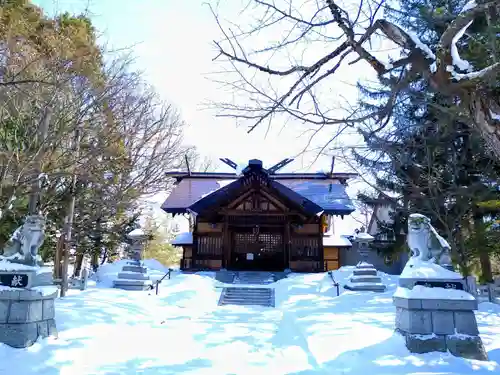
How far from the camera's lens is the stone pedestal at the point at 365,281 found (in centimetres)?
1448

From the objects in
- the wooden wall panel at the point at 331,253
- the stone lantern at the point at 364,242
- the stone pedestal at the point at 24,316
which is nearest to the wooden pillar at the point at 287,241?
the wooden wall panel at the point at 331,253

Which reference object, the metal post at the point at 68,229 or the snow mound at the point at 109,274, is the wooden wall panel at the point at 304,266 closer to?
the snow mound at the point at 109,274

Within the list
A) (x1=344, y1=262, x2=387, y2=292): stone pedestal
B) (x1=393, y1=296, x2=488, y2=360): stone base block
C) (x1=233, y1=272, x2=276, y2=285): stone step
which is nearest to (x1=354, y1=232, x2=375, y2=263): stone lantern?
(x1=344, y1=262, x2=387, y2=292): stone pedestal

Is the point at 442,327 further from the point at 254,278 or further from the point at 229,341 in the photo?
the point at 254,278

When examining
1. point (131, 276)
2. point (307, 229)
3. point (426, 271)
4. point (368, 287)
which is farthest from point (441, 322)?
point (307, 229)

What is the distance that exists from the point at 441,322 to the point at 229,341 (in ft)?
13.2

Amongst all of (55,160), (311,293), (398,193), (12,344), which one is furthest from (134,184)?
(398,193)

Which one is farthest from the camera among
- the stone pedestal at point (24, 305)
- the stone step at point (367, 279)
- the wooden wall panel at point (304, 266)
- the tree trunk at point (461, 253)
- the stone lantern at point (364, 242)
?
the wooden wall panel at point (304, 266)

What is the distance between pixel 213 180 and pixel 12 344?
19659 mm

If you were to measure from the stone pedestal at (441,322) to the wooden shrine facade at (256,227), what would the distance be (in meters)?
13.6

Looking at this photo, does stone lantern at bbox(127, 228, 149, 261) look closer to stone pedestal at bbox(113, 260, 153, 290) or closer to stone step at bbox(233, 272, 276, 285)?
stone pedestal at bbox(113, 260, 153, 290)

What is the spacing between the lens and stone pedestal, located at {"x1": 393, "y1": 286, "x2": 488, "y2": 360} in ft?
20.8

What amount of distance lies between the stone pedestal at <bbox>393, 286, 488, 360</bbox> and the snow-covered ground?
0.71 feet

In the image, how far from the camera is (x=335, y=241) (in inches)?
904
